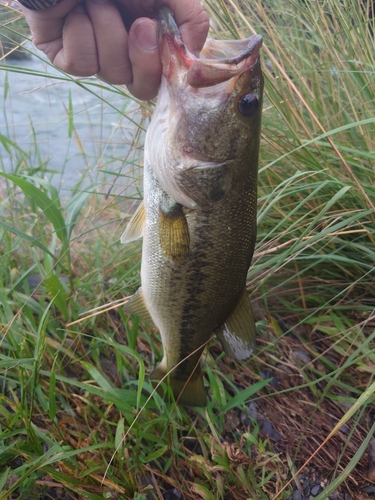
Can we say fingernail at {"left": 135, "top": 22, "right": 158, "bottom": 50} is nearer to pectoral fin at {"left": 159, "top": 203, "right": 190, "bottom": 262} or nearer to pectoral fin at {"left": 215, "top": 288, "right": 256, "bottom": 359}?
pectoral fin at {"left": 159, "top": 203, "right": 190, "bottom": 262}

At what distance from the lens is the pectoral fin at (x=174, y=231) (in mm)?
1758

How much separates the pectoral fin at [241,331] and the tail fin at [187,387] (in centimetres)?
25

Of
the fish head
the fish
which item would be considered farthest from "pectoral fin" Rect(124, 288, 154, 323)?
the fish head

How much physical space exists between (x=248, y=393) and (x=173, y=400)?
36 cm

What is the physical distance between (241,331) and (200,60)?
42.8 inches

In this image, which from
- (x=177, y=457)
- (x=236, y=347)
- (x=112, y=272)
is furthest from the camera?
(x=112, y=272)

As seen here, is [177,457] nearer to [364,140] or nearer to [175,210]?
[175,210]

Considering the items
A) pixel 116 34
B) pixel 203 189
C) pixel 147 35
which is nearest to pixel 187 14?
pixel 147 35

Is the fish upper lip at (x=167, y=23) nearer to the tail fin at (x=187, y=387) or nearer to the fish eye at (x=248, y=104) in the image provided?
the fish eye at (x=248, y=104)

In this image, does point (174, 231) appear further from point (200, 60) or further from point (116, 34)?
point (116, 34)

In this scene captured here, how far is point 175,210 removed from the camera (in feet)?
5.79

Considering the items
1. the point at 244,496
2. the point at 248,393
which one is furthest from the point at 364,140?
the point at 244,496

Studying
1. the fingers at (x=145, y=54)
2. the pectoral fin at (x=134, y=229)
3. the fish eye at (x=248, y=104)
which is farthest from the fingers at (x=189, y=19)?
the pectoral fin at (x=134, y=229)

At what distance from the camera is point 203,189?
1.73 m
